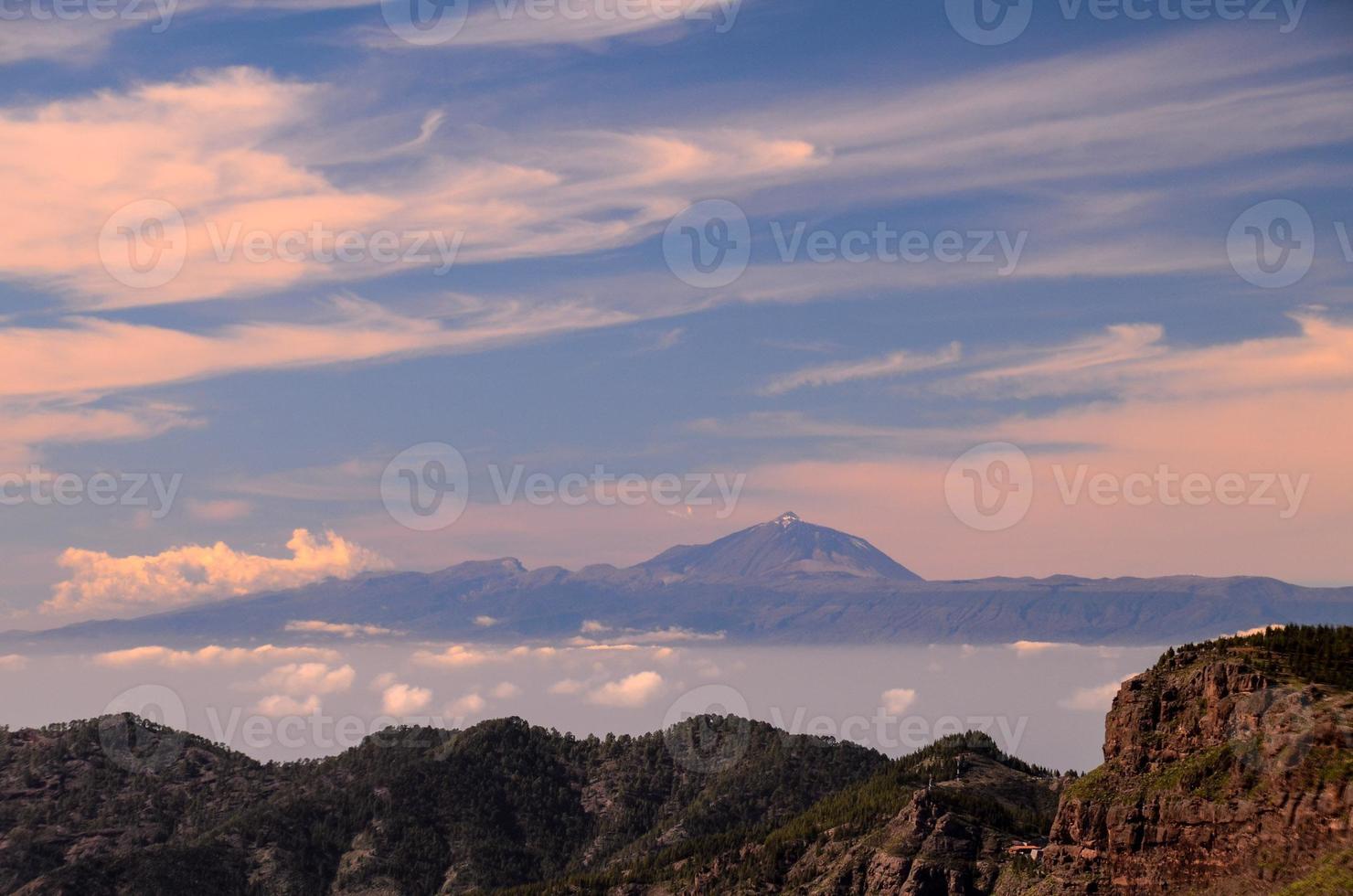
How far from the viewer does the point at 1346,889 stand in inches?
7751
